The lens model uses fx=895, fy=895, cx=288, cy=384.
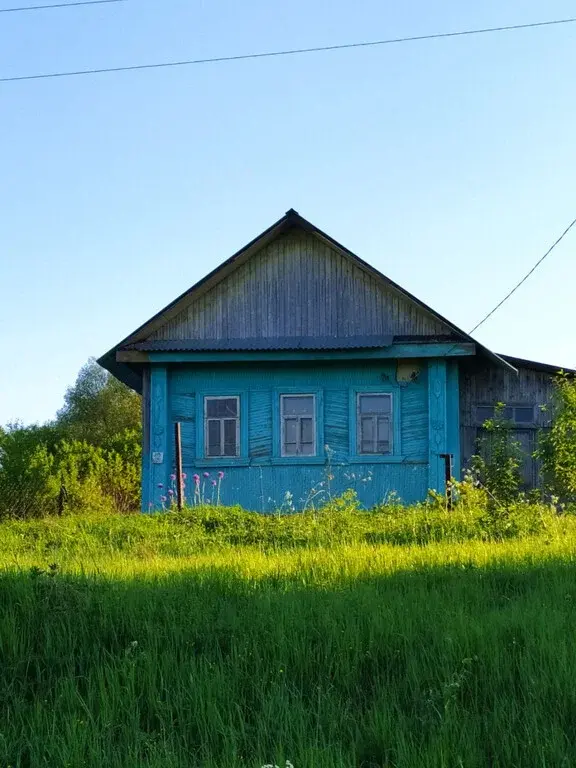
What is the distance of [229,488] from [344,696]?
1157cm

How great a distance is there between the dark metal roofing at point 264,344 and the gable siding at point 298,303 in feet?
0.60

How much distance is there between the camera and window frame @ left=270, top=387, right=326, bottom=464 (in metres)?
15.9

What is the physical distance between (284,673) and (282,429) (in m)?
11.4

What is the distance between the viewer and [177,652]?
201 inches

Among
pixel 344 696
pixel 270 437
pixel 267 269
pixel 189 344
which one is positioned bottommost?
pixel 344 696

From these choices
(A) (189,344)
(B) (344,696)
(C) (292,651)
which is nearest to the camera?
(B) (344,696)

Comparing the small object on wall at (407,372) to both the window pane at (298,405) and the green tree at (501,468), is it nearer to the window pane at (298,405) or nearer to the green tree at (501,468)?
the window pane at (298,405)

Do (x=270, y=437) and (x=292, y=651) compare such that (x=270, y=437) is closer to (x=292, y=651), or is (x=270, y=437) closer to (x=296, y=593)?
(x=296, y=593)

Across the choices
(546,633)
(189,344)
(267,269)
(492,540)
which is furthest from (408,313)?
(546,633)

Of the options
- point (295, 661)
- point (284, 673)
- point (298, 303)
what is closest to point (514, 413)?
point (298, 303)

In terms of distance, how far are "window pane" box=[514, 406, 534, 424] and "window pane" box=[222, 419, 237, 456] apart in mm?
5803

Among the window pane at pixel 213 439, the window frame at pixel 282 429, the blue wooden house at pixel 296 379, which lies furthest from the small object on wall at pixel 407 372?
the window pane at pixel 213 439

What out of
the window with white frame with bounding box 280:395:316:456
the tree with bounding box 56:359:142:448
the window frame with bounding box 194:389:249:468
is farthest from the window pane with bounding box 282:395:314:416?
the tree with bounding box 56:359:142:448

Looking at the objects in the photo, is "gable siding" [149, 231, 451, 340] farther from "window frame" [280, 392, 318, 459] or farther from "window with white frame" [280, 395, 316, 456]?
"window with white frame" [280, 395, 316, 456]
